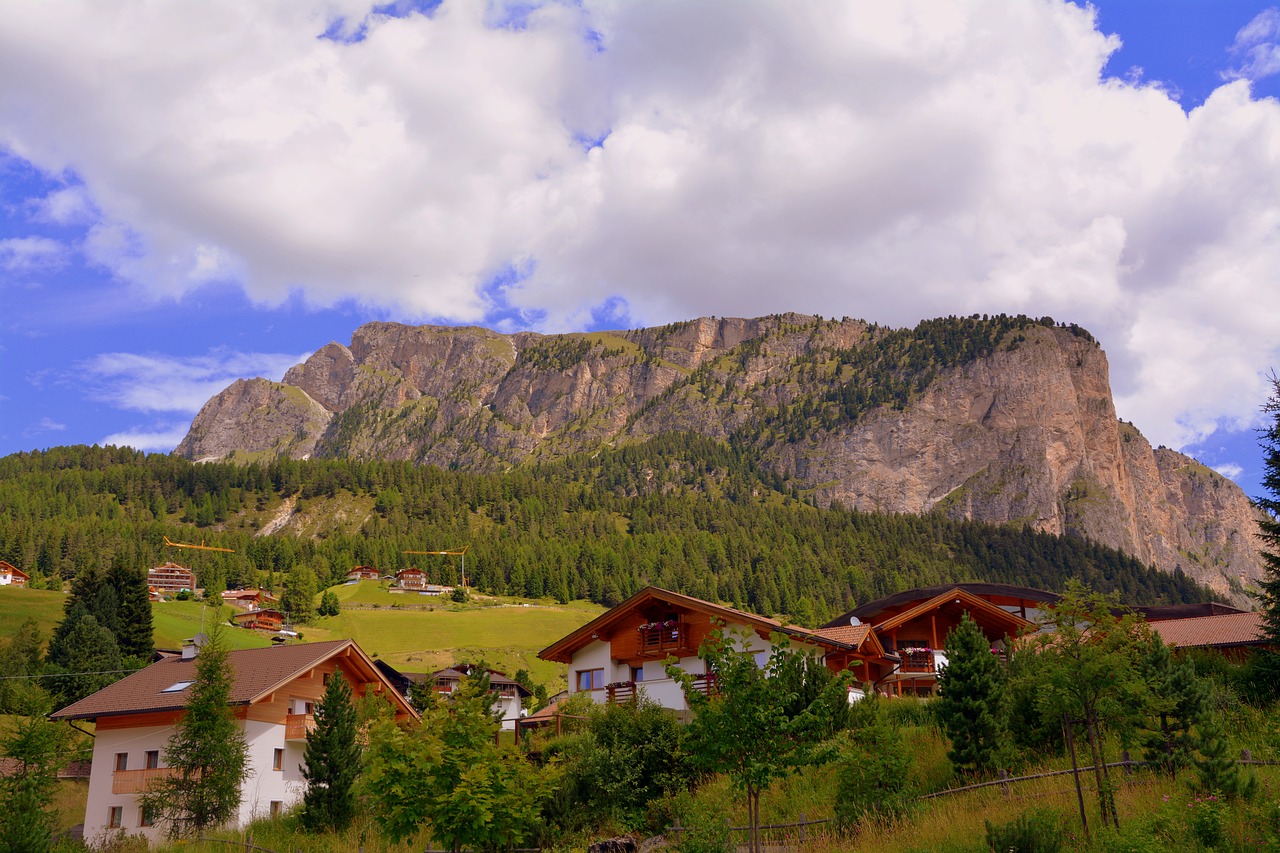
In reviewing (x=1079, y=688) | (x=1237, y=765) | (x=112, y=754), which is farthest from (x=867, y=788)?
(x=112, y=754)

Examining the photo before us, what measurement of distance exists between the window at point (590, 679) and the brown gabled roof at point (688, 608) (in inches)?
42.3

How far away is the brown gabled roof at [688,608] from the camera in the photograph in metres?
37.6

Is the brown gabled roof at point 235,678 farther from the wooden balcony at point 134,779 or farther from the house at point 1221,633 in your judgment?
the house at point 1221,633

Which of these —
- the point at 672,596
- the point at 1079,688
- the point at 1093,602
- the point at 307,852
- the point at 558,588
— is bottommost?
the point at 307,852

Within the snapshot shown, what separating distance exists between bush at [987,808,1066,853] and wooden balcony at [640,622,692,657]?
24.7 meters

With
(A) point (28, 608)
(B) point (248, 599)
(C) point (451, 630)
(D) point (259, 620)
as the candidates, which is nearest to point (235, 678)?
(A) point (28, 608)

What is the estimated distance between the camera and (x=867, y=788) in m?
22.1

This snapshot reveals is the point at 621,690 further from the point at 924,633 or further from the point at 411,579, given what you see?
the point at 411,579

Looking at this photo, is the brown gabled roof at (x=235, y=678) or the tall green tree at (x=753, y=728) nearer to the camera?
the tall green tree at (x=753, y=728)

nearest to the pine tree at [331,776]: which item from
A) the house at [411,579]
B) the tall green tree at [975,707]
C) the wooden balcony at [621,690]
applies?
the wooden balcony at [621,690]

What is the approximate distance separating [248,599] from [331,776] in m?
131

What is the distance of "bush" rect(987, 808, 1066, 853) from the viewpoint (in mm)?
16672

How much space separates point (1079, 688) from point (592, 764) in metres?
14.4

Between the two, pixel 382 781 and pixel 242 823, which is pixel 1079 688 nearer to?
pixel 382 781
